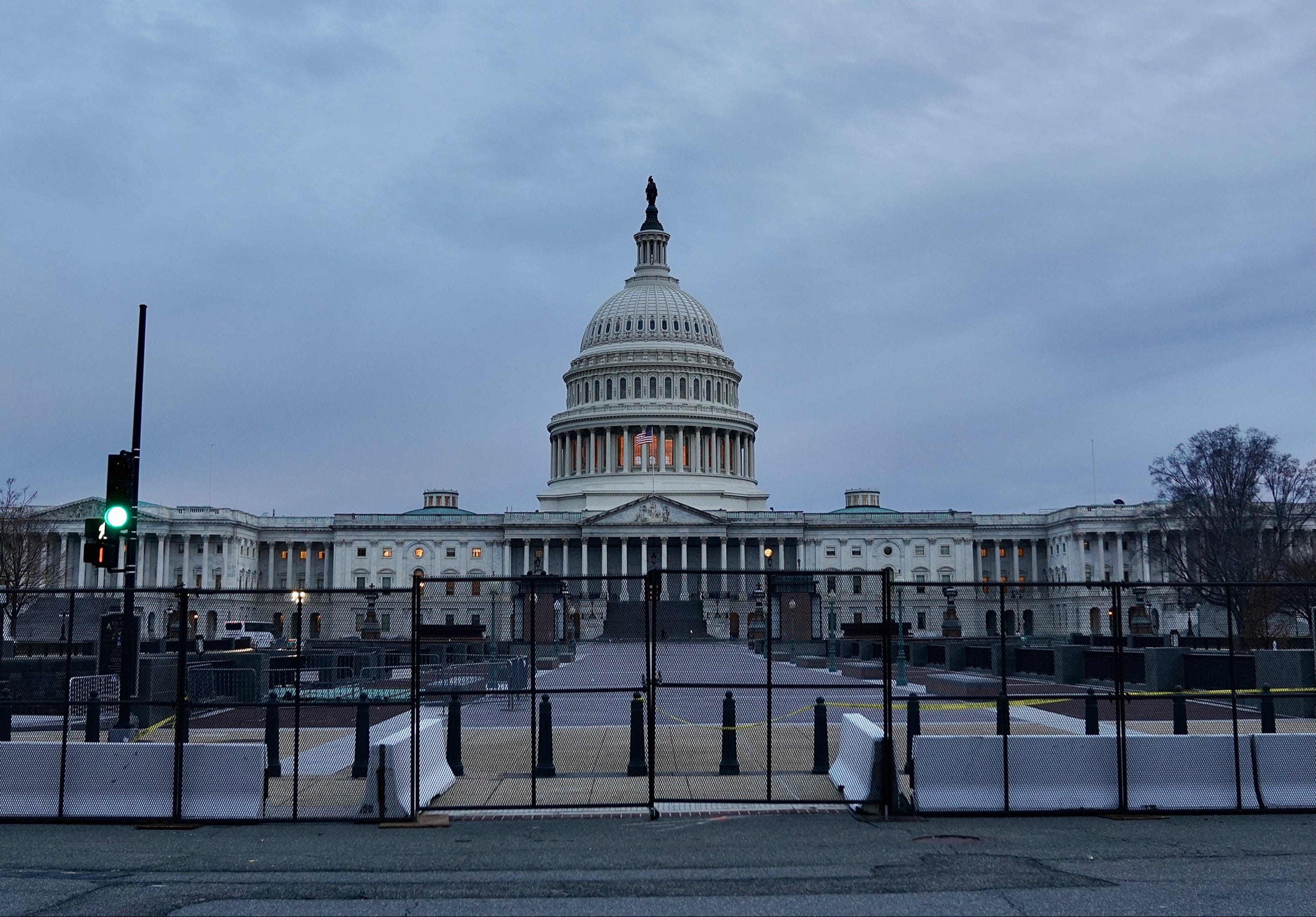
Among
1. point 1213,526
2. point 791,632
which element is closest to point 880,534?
point 1213,526

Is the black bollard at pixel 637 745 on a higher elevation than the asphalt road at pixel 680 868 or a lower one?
higher

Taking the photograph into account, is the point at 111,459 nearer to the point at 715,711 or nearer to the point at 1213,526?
the point at 715,711

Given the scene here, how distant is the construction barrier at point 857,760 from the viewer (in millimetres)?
17250

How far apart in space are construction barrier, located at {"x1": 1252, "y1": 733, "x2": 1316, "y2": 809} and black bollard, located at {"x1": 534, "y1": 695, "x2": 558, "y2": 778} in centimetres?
1034

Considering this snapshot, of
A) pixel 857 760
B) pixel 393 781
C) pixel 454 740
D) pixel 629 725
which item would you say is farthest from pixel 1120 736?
pixel 629 725

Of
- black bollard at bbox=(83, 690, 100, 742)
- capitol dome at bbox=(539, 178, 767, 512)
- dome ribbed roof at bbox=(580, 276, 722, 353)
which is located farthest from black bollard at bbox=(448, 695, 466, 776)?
dome ribbed roof at bbox=(580, 276, 722, 353)

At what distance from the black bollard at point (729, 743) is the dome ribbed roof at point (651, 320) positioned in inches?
5411

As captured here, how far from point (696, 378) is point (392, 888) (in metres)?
143

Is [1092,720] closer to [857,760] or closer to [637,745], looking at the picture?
[857,760]

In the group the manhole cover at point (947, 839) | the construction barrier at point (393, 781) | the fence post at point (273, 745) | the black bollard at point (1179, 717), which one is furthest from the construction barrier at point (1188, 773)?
the fence post at point (273, 745)

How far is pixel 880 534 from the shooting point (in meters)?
140

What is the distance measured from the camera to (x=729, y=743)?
20281mm

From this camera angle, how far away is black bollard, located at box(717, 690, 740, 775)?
65.8ft

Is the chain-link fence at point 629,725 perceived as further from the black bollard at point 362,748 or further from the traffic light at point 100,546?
the traffic light at point 100,546
